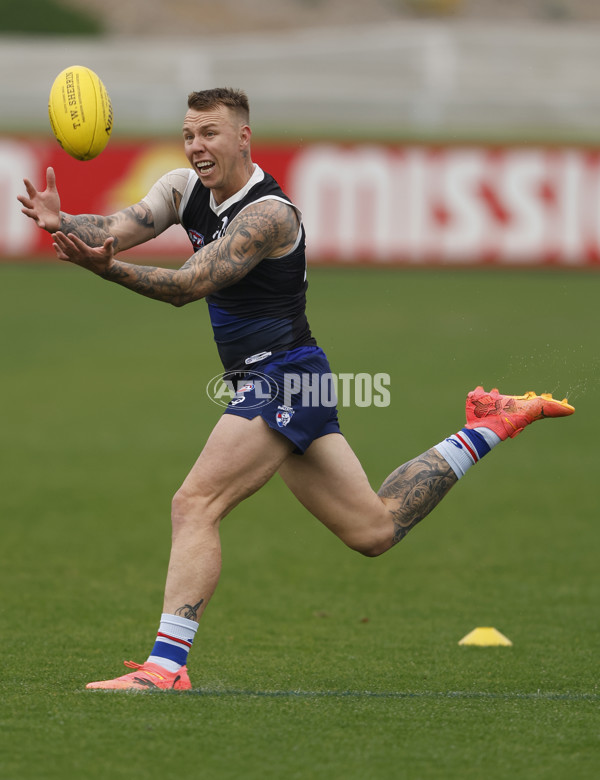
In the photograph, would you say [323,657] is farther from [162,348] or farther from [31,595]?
[162,348]

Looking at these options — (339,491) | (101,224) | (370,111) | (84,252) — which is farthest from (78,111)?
(370,111)

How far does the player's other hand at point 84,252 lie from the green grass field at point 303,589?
1.68 m

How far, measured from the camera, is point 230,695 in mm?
4984

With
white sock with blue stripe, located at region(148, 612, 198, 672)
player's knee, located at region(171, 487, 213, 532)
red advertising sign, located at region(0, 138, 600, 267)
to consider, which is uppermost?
red advertising sign, located at region(0, 138, 600, 267)

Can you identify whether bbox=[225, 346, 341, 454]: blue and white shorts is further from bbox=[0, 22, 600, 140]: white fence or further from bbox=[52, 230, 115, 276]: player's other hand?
bbox=[0, 22, 600, 140]: white fence

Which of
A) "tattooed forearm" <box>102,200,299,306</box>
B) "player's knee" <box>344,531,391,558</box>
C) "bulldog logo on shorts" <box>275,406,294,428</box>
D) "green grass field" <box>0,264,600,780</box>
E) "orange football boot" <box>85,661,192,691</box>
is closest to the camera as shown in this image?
"green grass field" <box>0,264,600,780</box>

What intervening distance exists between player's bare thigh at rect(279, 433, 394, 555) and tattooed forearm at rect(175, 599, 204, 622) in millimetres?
763

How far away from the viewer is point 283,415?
5.34m

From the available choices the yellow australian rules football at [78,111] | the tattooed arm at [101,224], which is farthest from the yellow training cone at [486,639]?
the yellow australian rules football at [78,111]

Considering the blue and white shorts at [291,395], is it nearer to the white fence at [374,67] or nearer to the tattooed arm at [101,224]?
the tattooed arm at [101,224]

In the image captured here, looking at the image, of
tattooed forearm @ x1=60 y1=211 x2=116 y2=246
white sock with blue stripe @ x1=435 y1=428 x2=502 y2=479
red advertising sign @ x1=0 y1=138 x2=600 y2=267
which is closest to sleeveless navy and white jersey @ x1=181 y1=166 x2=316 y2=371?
tattooed forearm @ x1=60 y1=211 x2=116 y2=246

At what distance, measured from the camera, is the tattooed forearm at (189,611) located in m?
5.18

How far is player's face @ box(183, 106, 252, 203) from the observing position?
5410 mm

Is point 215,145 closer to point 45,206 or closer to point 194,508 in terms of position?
point 45,206
